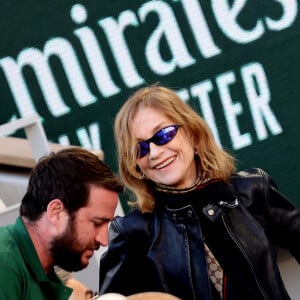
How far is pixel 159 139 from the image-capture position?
2.67m

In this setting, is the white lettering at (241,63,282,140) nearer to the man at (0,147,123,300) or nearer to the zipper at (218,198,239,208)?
the zipper at (218,198,239,208)

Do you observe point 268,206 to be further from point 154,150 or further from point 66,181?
point 66,181

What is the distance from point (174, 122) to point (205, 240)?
33cm

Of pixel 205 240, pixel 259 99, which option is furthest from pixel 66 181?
pixel 259 99

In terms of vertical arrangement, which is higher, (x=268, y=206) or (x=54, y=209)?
(x=54, y=209)

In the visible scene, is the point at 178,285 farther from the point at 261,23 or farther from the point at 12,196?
the point at 261,23

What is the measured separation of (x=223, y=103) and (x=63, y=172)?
237cm

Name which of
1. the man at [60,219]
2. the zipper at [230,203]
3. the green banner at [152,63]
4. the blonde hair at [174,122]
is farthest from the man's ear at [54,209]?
the green banner at [152,63]

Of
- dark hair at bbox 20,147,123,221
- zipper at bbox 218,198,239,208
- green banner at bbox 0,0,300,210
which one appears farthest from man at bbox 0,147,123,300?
green banner at bbox 0,0,300,210

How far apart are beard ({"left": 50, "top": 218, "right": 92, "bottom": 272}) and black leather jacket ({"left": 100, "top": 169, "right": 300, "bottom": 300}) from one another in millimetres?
365

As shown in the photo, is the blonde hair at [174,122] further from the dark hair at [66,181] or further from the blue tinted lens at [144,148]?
→ the dark hair at [66,181]

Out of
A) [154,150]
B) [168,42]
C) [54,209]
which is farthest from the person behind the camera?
[168,42]

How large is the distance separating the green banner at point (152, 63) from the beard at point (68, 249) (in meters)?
2.27

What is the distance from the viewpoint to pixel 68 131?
15.1 ft
